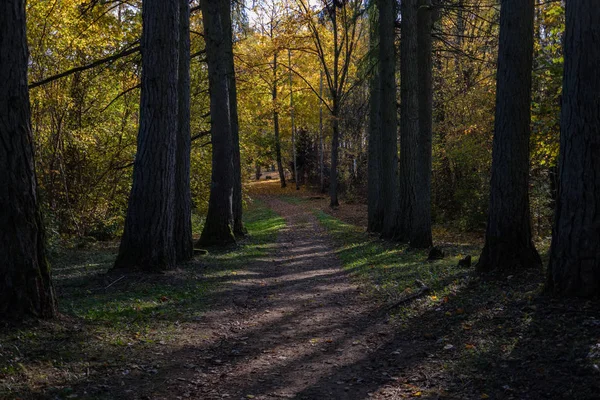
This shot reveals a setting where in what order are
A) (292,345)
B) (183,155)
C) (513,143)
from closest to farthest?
(292,345) → (513,143) → (183,155)

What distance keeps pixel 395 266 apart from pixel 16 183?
7733mm

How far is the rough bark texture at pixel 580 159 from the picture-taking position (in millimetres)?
5234

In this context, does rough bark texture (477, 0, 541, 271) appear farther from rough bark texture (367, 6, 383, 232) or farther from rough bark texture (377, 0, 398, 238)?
rough bark texture (367, 6, 383, 232)

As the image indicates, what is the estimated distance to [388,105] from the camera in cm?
1509

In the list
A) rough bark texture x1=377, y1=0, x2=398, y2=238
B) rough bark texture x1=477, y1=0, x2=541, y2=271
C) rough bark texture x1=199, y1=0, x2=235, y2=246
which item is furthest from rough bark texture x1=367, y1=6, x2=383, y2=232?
rough bark texture x1=477, y1=0, x2=541, y2=271

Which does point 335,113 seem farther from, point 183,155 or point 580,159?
point 580,159

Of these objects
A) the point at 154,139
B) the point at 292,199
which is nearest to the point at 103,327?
the point at 154,139

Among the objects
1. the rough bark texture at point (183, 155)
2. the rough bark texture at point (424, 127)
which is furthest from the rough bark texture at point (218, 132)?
the rough bark texture at point (424, 127)

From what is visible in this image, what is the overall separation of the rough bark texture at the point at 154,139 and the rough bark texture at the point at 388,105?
8124 mm

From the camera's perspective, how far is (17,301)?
492cm

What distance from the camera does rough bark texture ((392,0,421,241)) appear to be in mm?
12750

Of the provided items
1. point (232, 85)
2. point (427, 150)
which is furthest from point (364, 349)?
point (232, 85)

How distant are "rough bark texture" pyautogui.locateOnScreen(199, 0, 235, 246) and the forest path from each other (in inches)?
163

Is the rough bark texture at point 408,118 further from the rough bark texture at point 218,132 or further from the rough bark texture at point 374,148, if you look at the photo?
the rough bark texture at point 218,132
